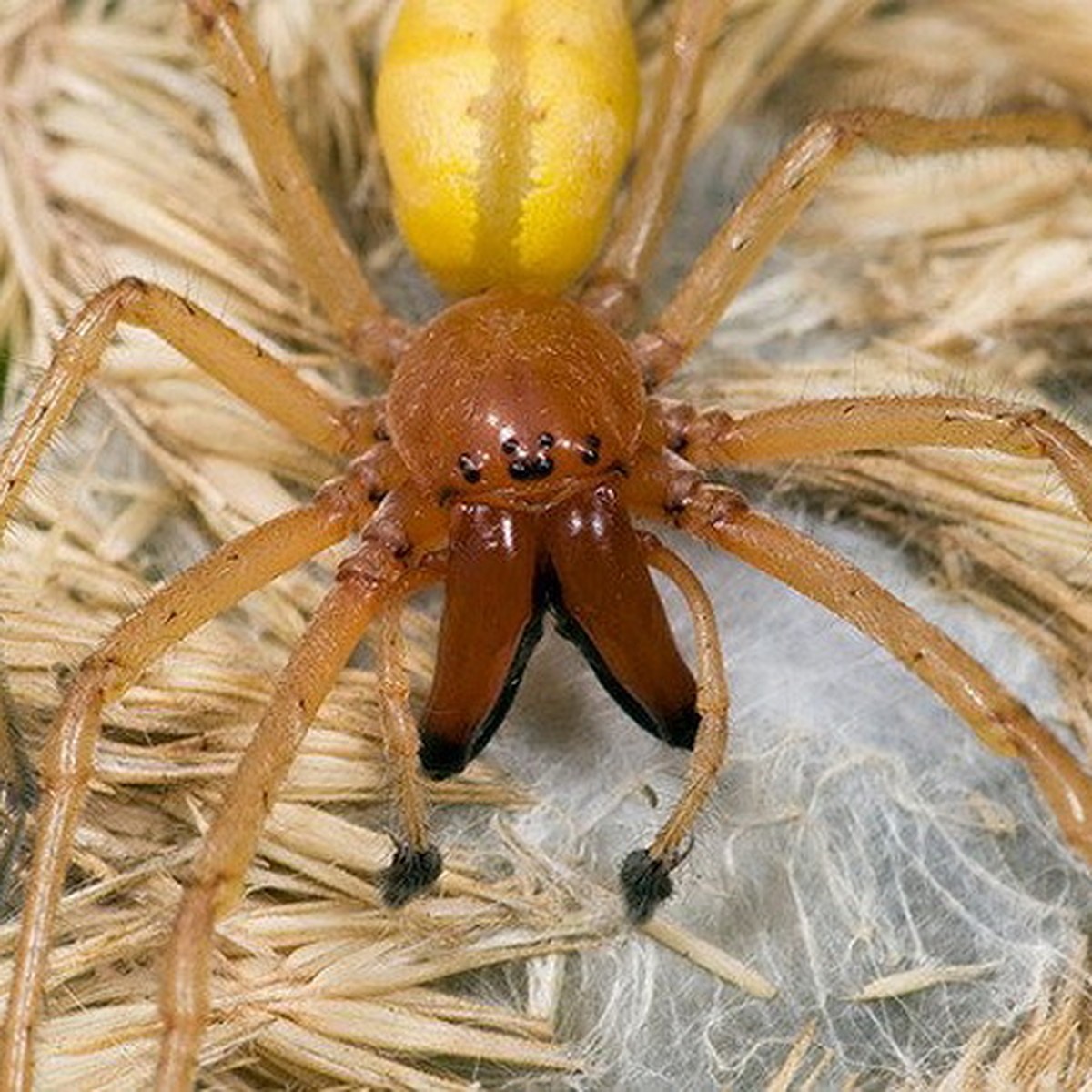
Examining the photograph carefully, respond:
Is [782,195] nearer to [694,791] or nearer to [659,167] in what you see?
[659,167]

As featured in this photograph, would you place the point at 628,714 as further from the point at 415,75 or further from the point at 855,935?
the point at 415,75

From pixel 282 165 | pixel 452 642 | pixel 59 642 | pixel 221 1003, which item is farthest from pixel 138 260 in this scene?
pixel 221 1003

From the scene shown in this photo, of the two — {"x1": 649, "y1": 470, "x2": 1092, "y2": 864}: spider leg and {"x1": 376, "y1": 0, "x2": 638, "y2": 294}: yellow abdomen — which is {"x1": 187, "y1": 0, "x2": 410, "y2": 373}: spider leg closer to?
{"x1": 376, "y1": 0, "x2": 638, "y2": 294}: yellow abdomen

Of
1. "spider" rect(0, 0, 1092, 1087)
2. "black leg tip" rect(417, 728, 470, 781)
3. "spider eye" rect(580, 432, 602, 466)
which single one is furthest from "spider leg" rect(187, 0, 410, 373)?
"black leg tip" rect(417, 728, 470, 781)

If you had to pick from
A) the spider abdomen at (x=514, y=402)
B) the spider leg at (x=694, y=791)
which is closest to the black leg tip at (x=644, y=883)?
the spider leg at (x=694, y=791)

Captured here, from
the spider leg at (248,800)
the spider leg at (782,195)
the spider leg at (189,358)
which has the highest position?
the spider leg at (782,195)

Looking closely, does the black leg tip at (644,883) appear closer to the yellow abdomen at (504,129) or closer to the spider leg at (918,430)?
the spider leg at (918,430)

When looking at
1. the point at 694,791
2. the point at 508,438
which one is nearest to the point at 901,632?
the point at 694,791
